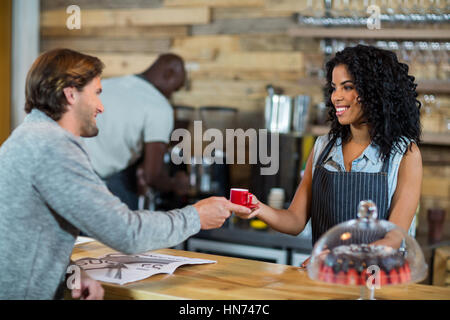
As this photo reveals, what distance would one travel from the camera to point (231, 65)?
4.39 meters

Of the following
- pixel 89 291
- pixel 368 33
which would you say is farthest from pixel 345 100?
pixel 368 33

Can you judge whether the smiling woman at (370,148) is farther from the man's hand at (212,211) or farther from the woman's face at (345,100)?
the man's hand at (212,211)

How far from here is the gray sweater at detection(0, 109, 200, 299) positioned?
4.79 feet

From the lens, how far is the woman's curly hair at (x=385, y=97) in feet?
6.70

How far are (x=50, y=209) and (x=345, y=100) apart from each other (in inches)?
43.4

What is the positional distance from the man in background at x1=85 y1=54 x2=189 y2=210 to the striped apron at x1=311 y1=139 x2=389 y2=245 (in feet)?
4.78

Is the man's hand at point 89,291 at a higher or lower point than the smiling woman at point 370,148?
lower

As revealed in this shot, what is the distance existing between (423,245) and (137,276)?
7.35 ft

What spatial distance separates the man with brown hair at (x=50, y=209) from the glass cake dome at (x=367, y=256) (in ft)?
1.35

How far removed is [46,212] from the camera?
4.97ft

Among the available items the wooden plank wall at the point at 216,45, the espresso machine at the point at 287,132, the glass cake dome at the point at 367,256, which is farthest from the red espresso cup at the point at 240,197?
the wooden plank wall at the point at 216,45

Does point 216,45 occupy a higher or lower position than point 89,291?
higher

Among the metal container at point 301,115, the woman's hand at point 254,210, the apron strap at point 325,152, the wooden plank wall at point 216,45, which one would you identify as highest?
the wooden plank wall at point 216,45

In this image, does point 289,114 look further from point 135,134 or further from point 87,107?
point 87,107
